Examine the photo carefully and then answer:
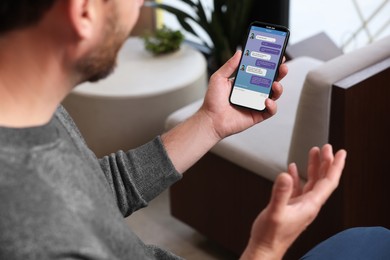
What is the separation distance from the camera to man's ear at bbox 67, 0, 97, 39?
0.73m

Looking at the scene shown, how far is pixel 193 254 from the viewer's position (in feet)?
6.43

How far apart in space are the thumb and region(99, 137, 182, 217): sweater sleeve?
34cm

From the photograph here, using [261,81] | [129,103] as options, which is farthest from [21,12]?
[129,103]

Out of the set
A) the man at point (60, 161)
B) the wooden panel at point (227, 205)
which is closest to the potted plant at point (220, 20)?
the wooden panel at point (227, 205)

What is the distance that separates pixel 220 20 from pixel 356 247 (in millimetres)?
1657

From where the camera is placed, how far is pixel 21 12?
0.71 meters

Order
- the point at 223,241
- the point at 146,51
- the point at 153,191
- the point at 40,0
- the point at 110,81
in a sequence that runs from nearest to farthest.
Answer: the point at 40,0, the point at 153,191, the point at 223,241, the point at 110,81, the point at 146,51

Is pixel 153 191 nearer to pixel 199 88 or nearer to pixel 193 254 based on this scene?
pixel 193 254

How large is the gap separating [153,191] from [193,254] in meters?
0.90

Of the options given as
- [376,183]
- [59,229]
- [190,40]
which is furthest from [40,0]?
[190,40]

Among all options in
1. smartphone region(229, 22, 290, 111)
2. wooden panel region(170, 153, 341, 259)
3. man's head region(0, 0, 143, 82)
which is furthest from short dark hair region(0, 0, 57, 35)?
wooden panel region(170, 153, 341, 259)

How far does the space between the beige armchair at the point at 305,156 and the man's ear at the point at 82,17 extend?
787 millimetres

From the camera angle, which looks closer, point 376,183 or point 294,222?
point 294,222

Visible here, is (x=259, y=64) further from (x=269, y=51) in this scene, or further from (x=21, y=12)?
(x=21, y=12)
